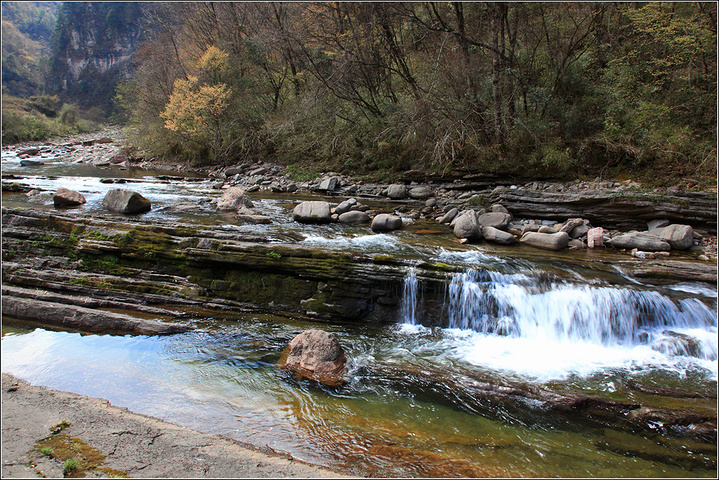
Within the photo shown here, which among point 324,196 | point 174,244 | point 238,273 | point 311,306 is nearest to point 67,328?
point 174,244

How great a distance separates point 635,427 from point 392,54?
53.5 feet

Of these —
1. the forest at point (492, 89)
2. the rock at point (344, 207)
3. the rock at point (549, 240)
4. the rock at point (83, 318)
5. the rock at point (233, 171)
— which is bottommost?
the rock at point (83, 318)

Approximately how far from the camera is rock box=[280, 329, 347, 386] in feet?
16.6

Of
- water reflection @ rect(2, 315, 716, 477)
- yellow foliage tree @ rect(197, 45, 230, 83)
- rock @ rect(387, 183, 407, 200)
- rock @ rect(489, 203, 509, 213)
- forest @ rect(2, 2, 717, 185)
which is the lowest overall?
water reflection @ rect(2, 315, 716, 477)

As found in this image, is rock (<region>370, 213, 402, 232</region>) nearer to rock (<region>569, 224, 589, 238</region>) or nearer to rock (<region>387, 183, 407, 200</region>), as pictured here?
rock (<region>387, 183, 407, 200</region>)

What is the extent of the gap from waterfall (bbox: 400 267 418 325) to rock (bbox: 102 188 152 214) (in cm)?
886

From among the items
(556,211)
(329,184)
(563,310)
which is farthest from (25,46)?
(563,310)

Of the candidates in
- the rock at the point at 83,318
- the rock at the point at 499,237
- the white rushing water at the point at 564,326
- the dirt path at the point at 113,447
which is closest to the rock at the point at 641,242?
the rock at the point at 499,237

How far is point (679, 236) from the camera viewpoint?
8.66 m

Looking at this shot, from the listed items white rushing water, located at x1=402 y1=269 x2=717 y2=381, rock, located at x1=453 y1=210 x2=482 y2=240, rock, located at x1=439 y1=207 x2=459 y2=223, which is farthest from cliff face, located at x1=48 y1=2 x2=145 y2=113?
white rushing water, located at x1=402 y1=269 x2=717 y2=381

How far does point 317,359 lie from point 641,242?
8.42m

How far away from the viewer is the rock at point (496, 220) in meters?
10.7

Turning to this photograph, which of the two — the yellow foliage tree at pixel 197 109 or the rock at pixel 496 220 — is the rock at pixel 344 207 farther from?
the yellow foliage tree at pixel 197 109

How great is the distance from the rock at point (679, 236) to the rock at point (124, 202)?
47.2 feet
